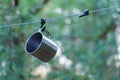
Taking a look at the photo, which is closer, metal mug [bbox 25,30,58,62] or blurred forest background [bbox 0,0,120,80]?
metal mug [bbox 25,30,58,62]

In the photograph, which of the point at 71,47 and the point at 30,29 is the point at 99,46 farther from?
the point at 30,29

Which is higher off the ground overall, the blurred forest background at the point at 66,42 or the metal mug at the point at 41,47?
the blurred forest background at the point at 66,42

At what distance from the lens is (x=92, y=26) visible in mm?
6484

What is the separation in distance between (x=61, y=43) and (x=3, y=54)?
1304 mm

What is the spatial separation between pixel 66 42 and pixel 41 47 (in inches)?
99.0

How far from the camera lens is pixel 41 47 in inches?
127

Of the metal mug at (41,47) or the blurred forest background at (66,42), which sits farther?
the blurred forest background at (66,42)

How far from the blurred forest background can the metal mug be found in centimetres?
97

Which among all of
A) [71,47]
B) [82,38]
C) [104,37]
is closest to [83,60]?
[71,47]

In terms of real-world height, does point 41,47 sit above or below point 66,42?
below

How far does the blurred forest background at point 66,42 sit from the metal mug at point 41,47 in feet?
3.20

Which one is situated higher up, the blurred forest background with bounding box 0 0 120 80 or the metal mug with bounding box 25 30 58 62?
the blurred forest background with bounding box 0 0 120 80

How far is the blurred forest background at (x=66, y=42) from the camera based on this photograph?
177 inches

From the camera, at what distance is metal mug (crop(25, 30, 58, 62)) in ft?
10.6
